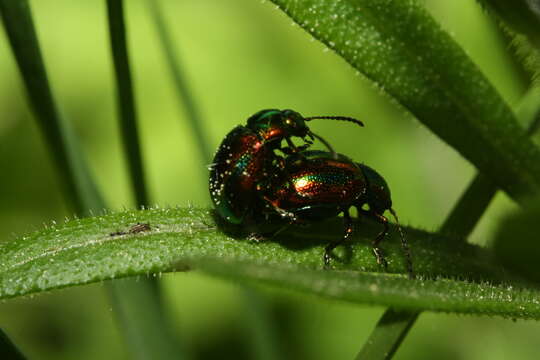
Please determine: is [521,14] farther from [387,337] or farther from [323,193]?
[387,337]

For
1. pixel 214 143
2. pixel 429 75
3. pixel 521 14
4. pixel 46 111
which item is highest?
pixel 521 14

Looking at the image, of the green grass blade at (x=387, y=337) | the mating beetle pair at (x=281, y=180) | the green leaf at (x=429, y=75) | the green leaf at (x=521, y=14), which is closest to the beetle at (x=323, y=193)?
the mating beetle pair at (x=281, y=180)

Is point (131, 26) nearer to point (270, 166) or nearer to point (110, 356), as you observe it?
point (110, 356)

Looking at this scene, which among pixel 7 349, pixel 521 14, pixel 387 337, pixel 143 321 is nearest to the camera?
pixel 7 349

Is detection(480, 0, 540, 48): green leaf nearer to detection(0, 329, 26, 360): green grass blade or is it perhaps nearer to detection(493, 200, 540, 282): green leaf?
detection(493, 200, 540, 282): green leaf

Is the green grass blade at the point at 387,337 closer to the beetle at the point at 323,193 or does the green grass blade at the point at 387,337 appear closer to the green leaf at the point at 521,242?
the beetle at the point at 323,193

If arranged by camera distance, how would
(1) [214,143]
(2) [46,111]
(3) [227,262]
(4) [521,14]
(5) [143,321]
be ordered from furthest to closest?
(1) [214,143] → (5) [143,321] → (2) [46,111] → (4) [521,14] → (3) [227,262]

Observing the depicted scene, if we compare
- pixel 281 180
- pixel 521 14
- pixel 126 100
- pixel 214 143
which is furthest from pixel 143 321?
pixel 521 14

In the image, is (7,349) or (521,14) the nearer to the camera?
(7,349)
